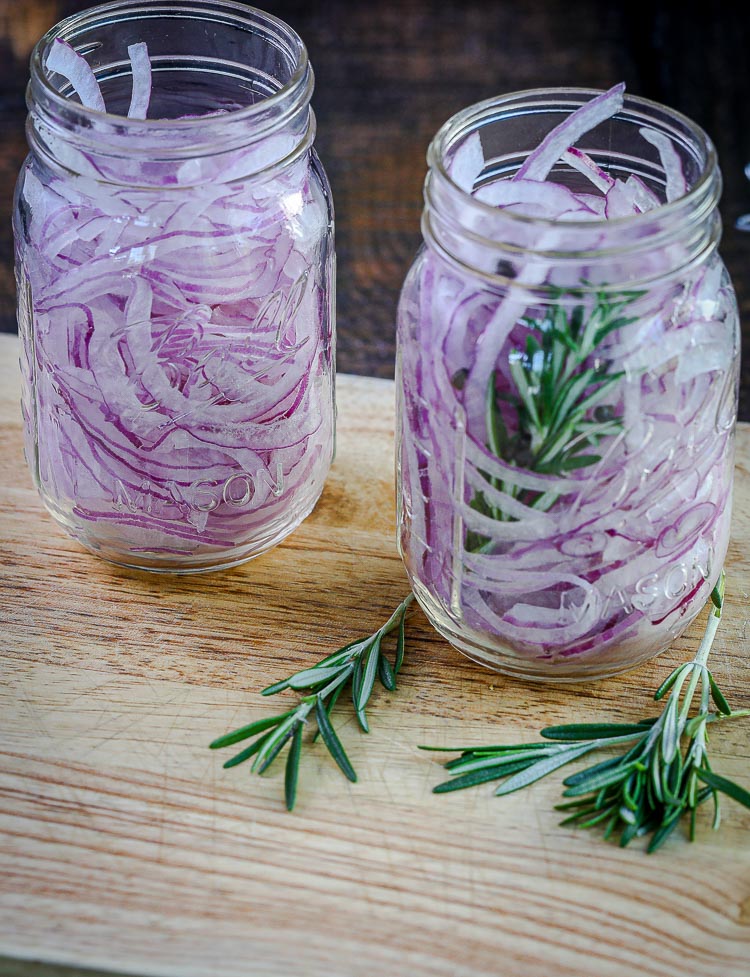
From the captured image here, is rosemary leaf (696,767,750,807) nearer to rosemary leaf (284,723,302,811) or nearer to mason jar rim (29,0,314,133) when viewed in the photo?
rosemary leaf (284,723,302,811)

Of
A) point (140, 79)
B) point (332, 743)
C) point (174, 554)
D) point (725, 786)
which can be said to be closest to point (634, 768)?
point (725, 786)

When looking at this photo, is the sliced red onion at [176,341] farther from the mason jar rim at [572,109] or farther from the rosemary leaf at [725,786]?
the rosemary leaf at [725,786]

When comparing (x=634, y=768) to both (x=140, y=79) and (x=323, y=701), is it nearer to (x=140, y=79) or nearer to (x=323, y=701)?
(x=323, y=701)

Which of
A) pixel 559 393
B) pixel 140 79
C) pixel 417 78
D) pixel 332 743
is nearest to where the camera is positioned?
pixel 559 393

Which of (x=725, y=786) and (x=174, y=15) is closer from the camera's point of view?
(x=725, y=786)

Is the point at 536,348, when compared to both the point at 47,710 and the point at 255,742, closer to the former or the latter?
the point at 255,742

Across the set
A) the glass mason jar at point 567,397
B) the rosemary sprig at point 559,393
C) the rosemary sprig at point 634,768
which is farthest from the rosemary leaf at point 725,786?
the rosemary sprig at point 559,393
